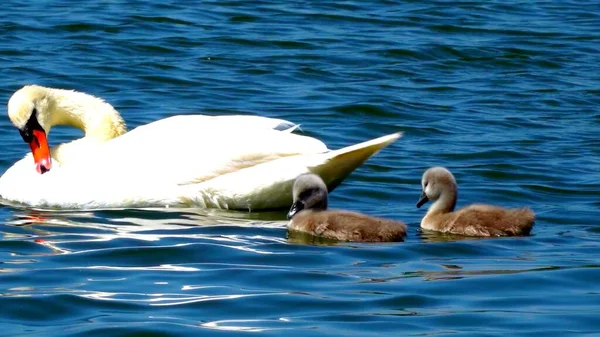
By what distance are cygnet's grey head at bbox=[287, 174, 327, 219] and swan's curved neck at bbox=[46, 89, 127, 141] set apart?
218 cm

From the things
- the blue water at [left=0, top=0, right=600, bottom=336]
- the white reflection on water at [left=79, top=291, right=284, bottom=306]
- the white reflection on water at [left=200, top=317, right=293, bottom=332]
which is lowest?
the blue water at [left=0, top=0, right=600, bottom=336]

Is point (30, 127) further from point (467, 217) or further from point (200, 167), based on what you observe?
point (467, 217)

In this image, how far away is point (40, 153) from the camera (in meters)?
10.4

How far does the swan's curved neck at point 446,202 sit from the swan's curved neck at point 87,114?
8.88ft

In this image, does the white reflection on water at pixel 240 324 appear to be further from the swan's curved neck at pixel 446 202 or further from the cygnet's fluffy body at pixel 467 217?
the swan's curved neck at pixel 446 202

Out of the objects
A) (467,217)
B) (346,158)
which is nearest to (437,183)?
(467,217)

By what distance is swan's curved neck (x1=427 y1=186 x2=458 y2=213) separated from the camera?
9352 mm

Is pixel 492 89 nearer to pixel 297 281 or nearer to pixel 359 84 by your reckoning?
pixel 359 84

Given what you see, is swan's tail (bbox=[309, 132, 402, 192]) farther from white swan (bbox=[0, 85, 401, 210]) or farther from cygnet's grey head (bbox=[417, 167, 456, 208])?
cygnet's grey head (bbox=[417, 167, 456, 208])

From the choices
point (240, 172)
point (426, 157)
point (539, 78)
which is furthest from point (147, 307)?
point (539, 78)

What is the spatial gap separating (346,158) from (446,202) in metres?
0.72

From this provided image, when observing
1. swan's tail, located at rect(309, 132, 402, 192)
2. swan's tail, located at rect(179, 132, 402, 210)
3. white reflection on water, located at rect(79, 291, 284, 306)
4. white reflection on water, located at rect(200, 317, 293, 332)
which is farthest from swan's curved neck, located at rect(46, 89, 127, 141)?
white reflection on water, located at rect(200, 317, 293, 332)

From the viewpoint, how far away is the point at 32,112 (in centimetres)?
1061

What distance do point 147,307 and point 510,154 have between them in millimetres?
5861
